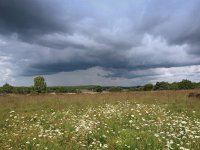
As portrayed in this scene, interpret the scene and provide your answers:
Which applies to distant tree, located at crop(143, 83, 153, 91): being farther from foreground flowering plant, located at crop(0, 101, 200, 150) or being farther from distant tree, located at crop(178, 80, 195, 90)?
foreground flowering plant, located at crop(0, 101, 200, 150)

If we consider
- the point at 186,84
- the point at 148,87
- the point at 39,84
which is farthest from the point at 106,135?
the point at 39,84

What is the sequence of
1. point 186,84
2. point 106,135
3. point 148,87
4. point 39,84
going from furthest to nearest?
point 39,84
point 148,87
point 186,84
point 106,135

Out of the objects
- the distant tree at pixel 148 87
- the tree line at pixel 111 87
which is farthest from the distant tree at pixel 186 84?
the distant tree at pixel 148 87

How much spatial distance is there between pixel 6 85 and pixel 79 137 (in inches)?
3236

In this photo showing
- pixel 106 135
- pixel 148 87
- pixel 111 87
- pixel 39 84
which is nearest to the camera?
pixel 106 135

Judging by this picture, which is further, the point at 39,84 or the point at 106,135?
the point at 39,84

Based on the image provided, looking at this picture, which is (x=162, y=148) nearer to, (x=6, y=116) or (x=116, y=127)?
(x=116, y=127)

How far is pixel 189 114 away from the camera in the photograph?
15609 mm

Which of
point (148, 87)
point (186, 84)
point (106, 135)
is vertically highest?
point (186, 84)

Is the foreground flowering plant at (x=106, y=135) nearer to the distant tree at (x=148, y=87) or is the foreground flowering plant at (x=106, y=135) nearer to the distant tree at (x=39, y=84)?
the distant tree at (x=148, y=87)

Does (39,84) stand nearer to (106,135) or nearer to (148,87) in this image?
(148,87)

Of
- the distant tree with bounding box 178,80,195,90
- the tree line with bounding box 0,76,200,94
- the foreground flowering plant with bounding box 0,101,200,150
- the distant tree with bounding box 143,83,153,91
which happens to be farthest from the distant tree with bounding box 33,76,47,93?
the foreground flowering plant with bounding box 0,101,200,150

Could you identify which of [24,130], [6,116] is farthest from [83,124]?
[6,116]

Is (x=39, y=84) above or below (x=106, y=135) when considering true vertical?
above
